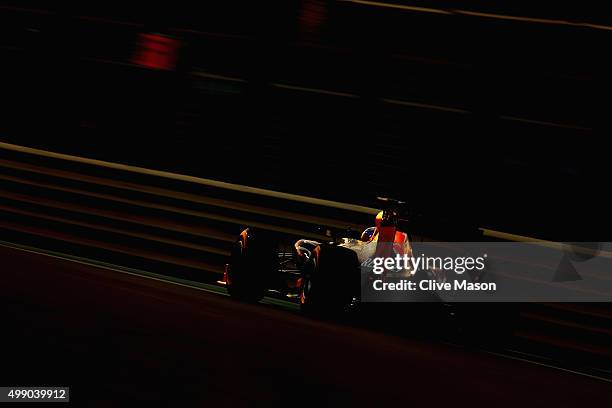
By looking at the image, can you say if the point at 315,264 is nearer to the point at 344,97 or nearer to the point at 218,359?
the point at 218,359

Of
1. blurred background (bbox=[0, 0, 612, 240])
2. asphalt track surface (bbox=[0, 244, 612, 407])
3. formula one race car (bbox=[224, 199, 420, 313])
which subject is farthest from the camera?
blurred background (bbox=[0, 0, 612, 240])

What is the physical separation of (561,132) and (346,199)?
9.06 ft

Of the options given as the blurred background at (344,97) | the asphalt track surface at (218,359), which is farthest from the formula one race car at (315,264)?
the blurred background at (344,97)

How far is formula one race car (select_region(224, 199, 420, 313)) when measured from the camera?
948 centimetres

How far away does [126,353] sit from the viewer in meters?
5.91

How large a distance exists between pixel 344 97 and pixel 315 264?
504 centimetres

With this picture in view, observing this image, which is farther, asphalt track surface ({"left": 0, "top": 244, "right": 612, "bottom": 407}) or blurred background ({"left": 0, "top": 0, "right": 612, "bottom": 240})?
blurred background ({"left": 0, "top": 0, "right": 612, "bottom": 240})

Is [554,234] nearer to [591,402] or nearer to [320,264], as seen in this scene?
[320,264]

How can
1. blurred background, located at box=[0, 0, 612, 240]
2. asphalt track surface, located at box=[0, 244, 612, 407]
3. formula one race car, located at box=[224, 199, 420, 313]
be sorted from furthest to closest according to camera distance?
blurred background, located at box=[0, 0, 612, 240] → formula one race car, located at box=[224, 199, 420, 313] → asphalt track surface, located at box=[0, 244, 612, 407]

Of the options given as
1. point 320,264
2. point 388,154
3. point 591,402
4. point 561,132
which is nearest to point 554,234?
point 561,132

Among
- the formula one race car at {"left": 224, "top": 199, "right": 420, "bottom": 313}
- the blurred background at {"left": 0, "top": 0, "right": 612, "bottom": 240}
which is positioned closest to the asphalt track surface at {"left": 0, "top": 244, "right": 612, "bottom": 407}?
the formula one race car at {"left": 224, "top": 199, "right": 420, "bottom": 313}

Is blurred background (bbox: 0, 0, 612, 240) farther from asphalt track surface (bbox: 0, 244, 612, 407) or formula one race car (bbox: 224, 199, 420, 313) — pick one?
asphalt track surface (bbox: 0, 244, 612, 407)

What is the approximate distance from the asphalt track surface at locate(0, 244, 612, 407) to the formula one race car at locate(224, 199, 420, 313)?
28 cm

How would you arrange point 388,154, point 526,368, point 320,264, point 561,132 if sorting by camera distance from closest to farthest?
point 526,368, point 320,264, point 561,132, point 388,154
